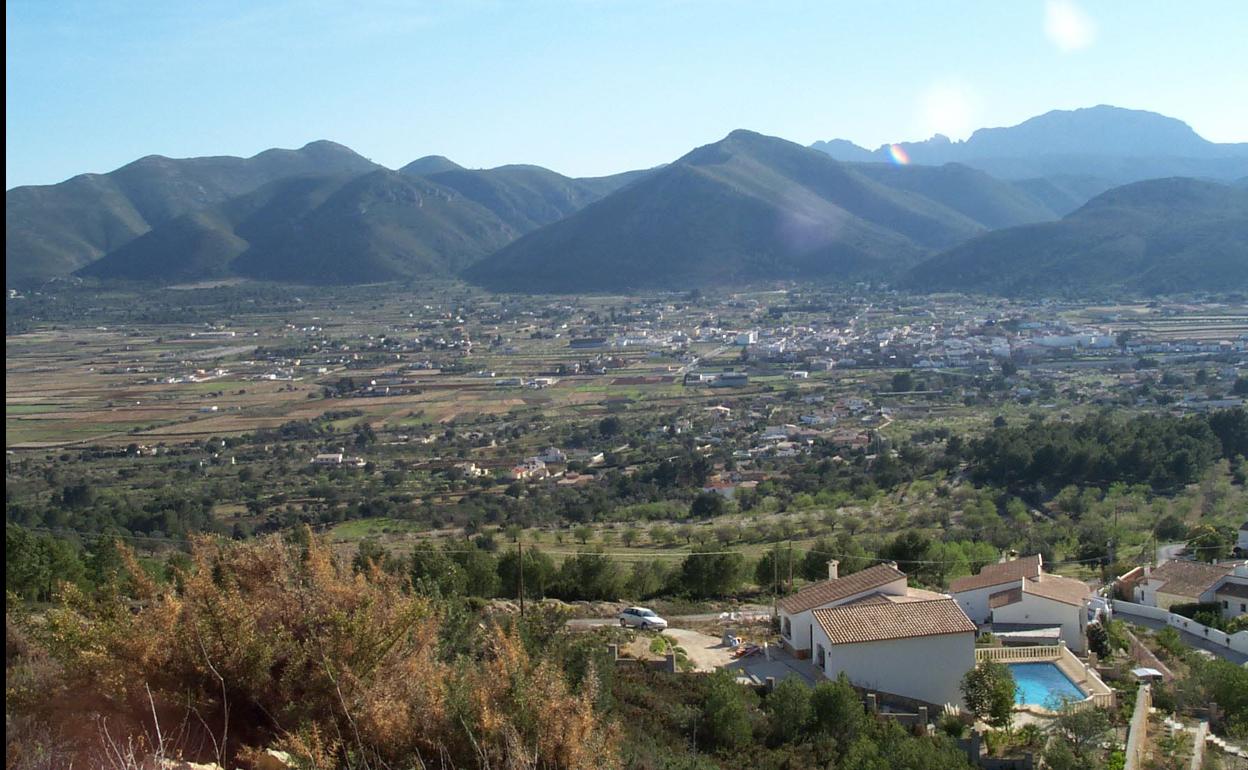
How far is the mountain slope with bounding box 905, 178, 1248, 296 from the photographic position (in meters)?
89.6

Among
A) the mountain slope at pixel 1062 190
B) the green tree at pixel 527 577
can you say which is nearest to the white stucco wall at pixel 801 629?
the green tree at pixel 527 577

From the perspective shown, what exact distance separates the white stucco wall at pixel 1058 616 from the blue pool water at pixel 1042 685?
176 centimetres

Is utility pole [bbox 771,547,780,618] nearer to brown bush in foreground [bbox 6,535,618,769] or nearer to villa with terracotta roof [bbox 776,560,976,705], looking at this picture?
villa with terracotta roof [bbox 776,560,976,705]

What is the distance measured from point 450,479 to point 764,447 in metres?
12.1

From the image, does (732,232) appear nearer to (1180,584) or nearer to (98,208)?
(98,208)

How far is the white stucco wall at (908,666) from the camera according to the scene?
1293cm

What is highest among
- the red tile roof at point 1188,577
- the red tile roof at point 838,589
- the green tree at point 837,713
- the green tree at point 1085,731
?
the green tree at point 837,713

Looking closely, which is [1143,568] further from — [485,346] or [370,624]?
[485,346]

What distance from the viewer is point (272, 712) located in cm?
646

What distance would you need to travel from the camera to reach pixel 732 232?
129500 mm

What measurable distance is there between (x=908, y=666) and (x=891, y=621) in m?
0.58

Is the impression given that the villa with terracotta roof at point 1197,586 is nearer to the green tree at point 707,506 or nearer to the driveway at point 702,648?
the driveway at point 702,648

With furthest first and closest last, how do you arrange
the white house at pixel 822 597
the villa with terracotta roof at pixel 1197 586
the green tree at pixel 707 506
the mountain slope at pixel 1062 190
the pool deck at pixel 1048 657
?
1. the mountain slope at pixel 1062 190
2. the green tree at pixel 707 506
3. the villa with terracotta roof at pixel 1197 586
4. the white house at pixel 822 597
5. the pool deck at pixel 1048 657

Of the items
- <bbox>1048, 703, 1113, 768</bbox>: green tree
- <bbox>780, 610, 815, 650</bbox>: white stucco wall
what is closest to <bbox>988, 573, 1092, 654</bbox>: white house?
<bbox>780, 610, 815, 650</bbox>: white stucco wall
